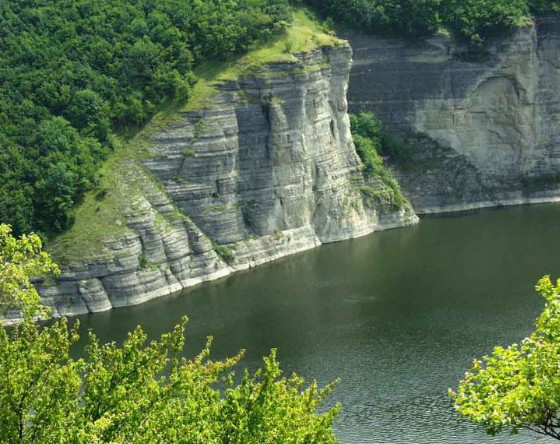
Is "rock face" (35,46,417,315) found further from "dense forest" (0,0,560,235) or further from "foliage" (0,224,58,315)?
"foliage" (0,224,58,315)

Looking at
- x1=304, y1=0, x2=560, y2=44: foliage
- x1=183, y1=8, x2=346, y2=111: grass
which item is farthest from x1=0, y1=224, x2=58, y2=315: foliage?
x1=304, y1=0, x2=560, y2=44: foliage

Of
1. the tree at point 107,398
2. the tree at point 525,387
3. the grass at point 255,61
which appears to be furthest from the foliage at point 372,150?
the tree at point 525,387

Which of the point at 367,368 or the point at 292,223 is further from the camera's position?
the point at 292,223

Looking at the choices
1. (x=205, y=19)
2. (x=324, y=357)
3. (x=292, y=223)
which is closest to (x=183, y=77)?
(x=205, y=19)

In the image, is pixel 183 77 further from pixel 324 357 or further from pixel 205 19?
pixel 324 357

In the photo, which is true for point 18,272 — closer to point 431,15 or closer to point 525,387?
point 525,387
